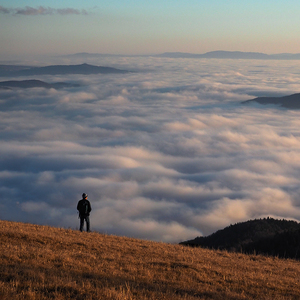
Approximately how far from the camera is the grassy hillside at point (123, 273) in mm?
7008

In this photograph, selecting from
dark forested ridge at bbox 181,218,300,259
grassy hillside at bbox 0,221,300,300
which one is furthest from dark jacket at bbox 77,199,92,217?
dark forested ridge at bbox 181,218,300,259

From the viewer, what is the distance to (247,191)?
177 m

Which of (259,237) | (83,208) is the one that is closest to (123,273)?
(83,208)

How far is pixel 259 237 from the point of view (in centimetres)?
4078

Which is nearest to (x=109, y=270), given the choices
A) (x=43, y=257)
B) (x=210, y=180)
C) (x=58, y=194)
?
(x=43, y=257)

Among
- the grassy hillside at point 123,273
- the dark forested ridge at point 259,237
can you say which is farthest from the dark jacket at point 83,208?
the dark forested ridge at point 259,237

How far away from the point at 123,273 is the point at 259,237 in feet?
113

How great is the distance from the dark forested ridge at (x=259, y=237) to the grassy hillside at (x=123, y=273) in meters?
19.0

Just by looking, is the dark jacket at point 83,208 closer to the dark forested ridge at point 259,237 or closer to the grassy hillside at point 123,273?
the grassy hillside at point 123,273

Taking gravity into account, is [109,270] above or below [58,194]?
below

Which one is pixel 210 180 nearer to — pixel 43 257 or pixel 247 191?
pixel 247 191

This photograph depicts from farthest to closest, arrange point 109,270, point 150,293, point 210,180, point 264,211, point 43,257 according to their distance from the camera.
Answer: point 210,180
point 264,211
point 43,257
point 109,270
point 150,293

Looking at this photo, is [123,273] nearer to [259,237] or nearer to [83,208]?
[83,208]

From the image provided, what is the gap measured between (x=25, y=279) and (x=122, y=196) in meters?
168
